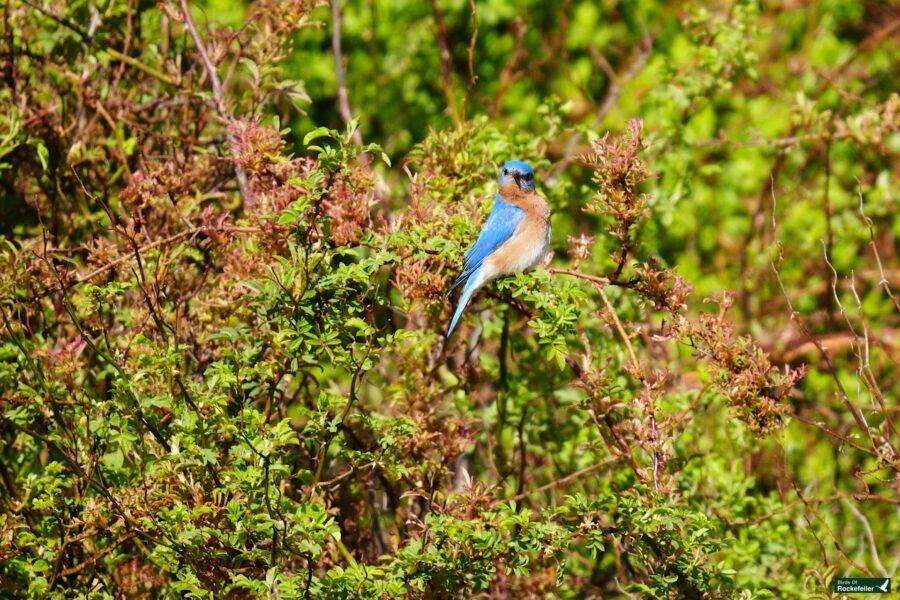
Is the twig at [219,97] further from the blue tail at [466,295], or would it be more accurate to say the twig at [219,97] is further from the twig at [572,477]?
the twig at [572,477]

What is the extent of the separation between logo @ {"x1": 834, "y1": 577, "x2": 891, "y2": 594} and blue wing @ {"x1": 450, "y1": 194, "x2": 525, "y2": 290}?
67.7 inches

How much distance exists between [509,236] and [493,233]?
0.19 meters

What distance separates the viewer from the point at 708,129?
7359 millimetres

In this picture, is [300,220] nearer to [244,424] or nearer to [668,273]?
[244,424]

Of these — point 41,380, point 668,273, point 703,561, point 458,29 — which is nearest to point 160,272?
point 41,380

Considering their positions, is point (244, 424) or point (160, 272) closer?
point (244, 424)

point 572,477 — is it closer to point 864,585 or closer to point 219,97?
point 864,585

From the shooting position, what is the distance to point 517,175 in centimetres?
440

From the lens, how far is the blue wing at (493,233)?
12.4 feet

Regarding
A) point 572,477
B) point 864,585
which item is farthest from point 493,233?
point 864,585

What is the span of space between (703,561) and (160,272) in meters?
1.95

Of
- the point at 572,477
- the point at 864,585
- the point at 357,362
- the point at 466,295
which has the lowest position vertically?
the point at 864,585

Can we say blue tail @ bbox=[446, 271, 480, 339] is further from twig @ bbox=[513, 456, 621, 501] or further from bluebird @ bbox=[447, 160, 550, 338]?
twig @ bbox=[513, 456, 621, 501]

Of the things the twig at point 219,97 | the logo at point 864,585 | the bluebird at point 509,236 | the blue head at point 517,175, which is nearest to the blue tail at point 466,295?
the bluebird at point 509,236
